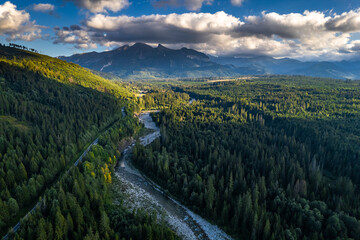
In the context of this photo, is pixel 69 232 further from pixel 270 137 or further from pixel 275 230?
pixel 270 137

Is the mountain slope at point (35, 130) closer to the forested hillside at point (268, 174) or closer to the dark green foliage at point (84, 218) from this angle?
the dark green foliage at point (84, 218)

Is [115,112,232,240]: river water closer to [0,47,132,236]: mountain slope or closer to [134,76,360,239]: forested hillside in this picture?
[134,76,360,239]: forested hillside

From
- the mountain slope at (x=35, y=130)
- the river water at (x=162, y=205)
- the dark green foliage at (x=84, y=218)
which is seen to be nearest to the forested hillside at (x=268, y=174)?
the river water at (x=162, y=205)

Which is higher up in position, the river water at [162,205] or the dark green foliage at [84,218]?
the dark green foliage at [84,218]

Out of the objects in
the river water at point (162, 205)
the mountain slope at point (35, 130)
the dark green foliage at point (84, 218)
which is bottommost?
the river water at point (162, 205)

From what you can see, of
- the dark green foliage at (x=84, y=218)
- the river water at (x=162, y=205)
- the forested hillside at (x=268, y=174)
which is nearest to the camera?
the dark green foliage at (x=84, y=218)

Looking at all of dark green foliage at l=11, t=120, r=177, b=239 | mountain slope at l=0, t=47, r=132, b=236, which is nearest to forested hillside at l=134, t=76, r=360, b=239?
dark green foliage at l=11, t=120, r=177, b=239

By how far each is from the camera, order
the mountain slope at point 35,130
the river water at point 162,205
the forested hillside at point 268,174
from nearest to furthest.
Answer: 1. the forested hillside at point 268,174
2. the river water at point 162,205
3. the mountain slope at point 35,130

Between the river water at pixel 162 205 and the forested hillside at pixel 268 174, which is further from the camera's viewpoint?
the river water at pixel 162 205
